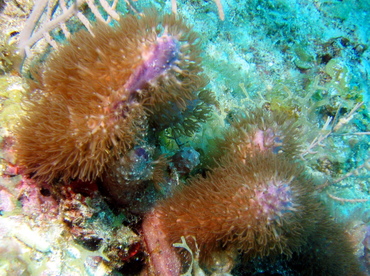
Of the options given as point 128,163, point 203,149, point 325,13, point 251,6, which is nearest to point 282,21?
point 251,6

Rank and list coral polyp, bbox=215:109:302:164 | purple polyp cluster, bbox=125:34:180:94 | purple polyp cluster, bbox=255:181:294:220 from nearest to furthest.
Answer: purple polyp cluster, bbox=125:34:180:94 < purple polyp cluster, bbox=255:181:294:220 < coral polyp, bbox=215:109:302:164

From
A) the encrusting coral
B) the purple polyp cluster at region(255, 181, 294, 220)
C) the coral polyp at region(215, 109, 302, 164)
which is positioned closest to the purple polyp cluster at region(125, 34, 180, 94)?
the encrusting coral

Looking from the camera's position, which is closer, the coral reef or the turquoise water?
the coral reef

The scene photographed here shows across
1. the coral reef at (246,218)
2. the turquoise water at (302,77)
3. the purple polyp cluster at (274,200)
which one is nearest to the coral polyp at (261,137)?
the coral reef at (246,218)

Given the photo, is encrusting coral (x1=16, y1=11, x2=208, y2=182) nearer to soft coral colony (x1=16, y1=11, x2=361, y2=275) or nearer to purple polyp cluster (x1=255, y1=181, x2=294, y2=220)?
soft coral colony (x1=16, y1=11, x2=361, y2=275)

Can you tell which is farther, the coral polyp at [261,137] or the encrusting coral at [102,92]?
the coral polyp at [261,137]

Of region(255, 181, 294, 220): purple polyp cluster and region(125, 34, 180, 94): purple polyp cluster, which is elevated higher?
region(125, 34, 180, 94): purple polyp cluster

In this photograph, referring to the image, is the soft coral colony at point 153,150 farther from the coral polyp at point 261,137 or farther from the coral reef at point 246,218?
the coral polyp at point 261,137

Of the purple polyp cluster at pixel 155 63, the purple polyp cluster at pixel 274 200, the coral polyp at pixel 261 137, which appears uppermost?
the purple polyp cluster at pixel 155 63
